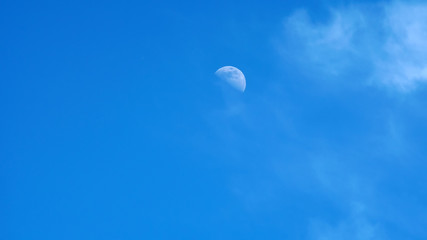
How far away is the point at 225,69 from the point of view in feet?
63.5

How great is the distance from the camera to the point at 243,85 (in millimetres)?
18953

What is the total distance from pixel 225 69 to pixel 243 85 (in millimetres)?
1642
